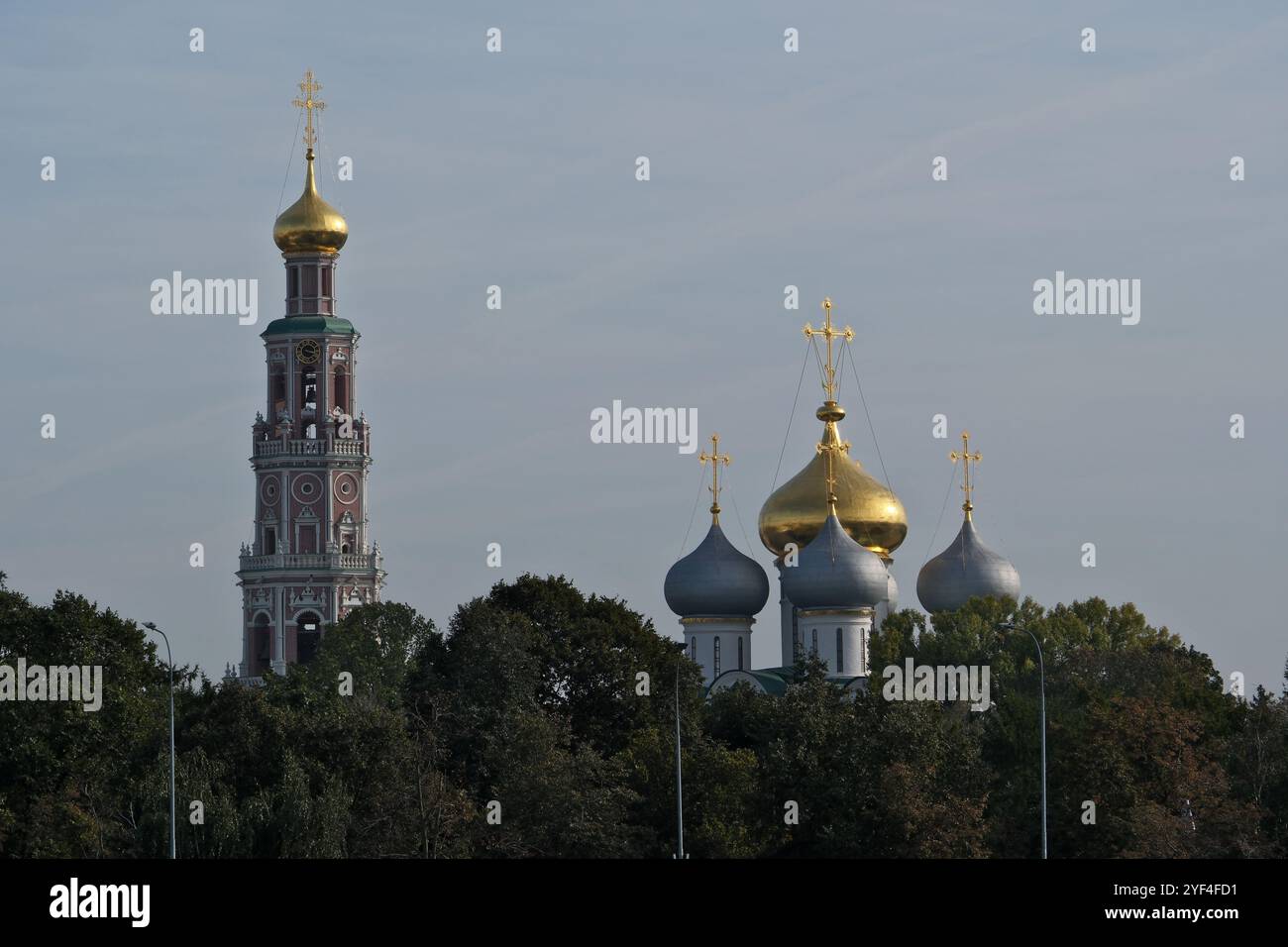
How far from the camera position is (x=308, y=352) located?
126m

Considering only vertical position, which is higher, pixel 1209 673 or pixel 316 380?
pixel 316 380

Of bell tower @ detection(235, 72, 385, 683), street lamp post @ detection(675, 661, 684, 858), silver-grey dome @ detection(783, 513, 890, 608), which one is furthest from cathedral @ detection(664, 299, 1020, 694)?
street lamp post @ detection(675, 661, 684, 858)

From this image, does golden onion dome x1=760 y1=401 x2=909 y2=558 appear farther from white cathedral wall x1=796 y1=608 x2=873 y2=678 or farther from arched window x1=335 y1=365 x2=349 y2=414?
arched window x1=335 y1=365 x2=349 y2=414

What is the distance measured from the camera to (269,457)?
125062 millimetres

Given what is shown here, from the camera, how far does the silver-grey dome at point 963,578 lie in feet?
366

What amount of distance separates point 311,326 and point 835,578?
3337 cm

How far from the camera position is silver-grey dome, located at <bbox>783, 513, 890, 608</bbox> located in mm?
102375

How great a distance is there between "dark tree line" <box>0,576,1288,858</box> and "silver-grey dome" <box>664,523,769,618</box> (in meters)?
32.8

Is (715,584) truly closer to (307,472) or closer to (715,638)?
(715,638)

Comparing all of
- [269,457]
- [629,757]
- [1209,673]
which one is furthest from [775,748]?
[269,457]

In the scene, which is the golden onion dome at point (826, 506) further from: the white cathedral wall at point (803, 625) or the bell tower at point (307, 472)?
the bell tower at point (307, 472)

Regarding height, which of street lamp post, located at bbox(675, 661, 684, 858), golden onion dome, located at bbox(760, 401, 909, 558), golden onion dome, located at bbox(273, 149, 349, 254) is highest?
golden onion dome, located at bbox(273, 149, 349, 254)
